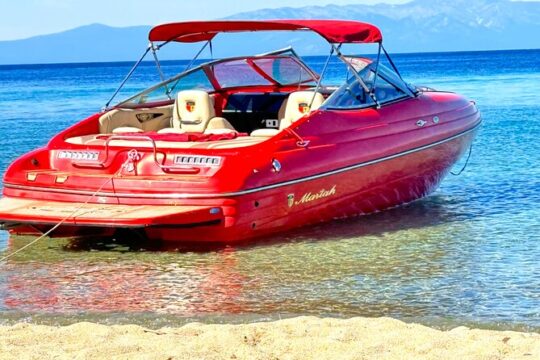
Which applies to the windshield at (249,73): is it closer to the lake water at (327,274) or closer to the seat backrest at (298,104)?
the seat backrest at (298,104)

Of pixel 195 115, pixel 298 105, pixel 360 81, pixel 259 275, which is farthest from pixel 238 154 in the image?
pixel 360 81

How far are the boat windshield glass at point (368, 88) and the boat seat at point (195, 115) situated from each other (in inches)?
49.1

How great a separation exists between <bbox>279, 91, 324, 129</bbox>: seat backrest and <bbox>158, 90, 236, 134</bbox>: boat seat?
63 cm

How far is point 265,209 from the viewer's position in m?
9.21

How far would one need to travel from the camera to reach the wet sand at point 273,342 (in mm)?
5715

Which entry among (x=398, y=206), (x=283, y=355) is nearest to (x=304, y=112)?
(x=398, y=206)

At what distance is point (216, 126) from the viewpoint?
10781 millimetres

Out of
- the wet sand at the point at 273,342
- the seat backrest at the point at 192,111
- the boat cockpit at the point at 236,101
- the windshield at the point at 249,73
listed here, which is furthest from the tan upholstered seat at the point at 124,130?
the wet sand at the point at 273,342

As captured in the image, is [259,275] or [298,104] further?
[298,104]

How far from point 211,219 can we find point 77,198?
1345 millimetres

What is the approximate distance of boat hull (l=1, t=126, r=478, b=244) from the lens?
8719mm

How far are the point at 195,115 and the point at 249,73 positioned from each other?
5.86ft

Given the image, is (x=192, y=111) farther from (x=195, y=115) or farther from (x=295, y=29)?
(x=295, y=29)

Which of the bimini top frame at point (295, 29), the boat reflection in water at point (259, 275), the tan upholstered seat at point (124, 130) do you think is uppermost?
the bimini top frame at point (295, 29)
